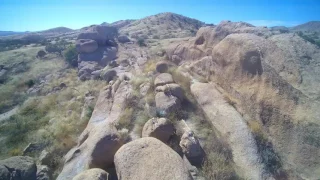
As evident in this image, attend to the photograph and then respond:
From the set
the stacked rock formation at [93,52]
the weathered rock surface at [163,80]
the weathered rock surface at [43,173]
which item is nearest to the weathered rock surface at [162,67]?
the weathered rock surface at [163,80]

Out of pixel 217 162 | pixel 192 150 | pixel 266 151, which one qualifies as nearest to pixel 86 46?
pixel 192 150

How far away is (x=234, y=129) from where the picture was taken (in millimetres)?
7934

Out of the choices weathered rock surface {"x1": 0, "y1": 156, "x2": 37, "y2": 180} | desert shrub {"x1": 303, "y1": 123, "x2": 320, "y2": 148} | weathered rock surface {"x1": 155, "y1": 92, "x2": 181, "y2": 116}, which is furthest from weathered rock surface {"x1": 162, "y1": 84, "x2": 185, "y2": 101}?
weathered rock surface {"x1": 0, "y1": 156, "x2": 37, "y2": 180}

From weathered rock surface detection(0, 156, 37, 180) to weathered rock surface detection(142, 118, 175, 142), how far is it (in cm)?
391

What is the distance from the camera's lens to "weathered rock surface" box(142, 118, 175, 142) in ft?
25.0

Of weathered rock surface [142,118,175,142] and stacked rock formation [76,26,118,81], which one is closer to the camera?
weathered rock surface [142,118,175,142]

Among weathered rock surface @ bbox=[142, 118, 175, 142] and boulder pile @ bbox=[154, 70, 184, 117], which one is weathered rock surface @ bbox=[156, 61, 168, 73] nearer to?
boulder pile @ bbox=[154, 70, 184, 117]

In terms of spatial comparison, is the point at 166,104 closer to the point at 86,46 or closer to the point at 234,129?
the point at 234,129

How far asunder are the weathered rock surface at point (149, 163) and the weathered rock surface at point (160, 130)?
1186 millimetres

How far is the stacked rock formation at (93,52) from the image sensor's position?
24.7 meters

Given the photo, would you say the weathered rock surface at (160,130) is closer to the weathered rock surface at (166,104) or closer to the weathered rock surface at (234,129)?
the weathered rock surface at (166,104)

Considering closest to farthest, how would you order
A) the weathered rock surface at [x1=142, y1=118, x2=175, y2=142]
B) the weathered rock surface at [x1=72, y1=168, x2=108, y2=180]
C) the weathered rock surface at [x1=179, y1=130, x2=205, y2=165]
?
1. the weathered rock surface at [x1=72, y1=168, x2=108, y2=180]
2. the weathered rock surface at [x1=179, y1=130, x2=205, y2=165]
3. the weathered rock surface at [x1=142, y1=118, x2=175, y2=142]

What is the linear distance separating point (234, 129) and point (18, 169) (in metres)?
7.28

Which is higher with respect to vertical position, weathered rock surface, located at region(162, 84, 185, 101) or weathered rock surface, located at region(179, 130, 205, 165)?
weathered rock surface, located at region(162, 84, 185, 101)
